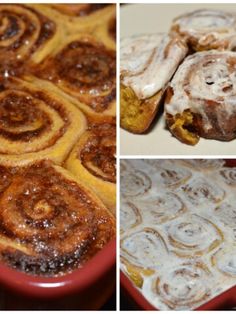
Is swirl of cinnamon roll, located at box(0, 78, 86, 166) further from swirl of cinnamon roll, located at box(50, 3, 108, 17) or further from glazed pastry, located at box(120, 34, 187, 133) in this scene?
swirl of cinnamon roll, located at box(50, 3, 108, 17)

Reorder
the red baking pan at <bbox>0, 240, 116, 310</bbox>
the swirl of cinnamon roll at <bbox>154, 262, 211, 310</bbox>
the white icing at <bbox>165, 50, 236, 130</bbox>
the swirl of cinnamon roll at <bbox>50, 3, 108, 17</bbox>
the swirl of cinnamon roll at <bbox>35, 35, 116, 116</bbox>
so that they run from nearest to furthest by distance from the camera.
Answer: the red baking pan at <bbox>0, 240, 116, 310</bbox>
the swirl of cinnamon roll at <bbox>154, 262, 211, 310</bbox>
the white icing at <bbox>165, 50, 236, 130</bbox>
the swirl of cinnamon roll at <bbox>35, 35, 116, 116</bbox>
the swirl of cinnamon roll at <bbox>50, 3, 108, 17</bbox>

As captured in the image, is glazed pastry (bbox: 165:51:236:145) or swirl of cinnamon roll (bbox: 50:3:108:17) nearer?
glazed pastry (bbox: 165:51:236:145)

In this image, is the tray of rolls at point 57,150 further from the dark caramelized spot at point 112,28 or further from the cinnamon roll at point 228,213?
Result: the cinnamon roll at point 228,213

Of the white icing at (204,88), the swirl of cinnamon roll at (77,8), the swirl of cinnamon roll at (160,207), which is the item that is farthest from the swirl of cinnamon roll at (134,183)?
the swirl of cinnamon roll at (77,8)

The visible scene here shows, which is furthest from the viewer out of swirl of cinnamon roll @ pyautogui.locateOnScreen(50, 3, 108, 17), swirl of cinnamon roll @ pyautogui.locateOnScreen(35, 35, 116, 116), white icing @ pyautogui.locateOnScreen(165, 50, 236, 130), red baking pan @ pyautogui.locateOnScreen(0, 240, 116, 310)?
swirl of cinnamon roll @ pyautogui.locateOnScreen(50, 3, 108, 17)

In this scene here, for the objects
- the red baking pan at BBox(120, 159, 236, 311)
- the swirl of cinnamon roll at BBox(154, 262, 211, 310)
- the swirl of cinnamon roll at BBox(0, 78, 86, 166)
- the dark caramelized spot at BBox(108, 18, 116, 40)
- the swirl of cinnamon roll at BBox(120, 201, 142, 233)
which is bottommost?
the swirl of cinnamon roll at BBox(120, 201, 142, 233)

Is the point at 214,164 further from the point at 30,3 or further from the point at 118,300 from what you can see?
the point at 30,3

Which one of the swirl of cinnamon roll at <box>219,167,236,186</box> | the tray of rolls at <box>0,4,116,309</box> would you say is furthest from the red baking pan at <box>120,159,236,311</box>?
the swirl of cinnamon roll at <box>219,167,236,186</box>
